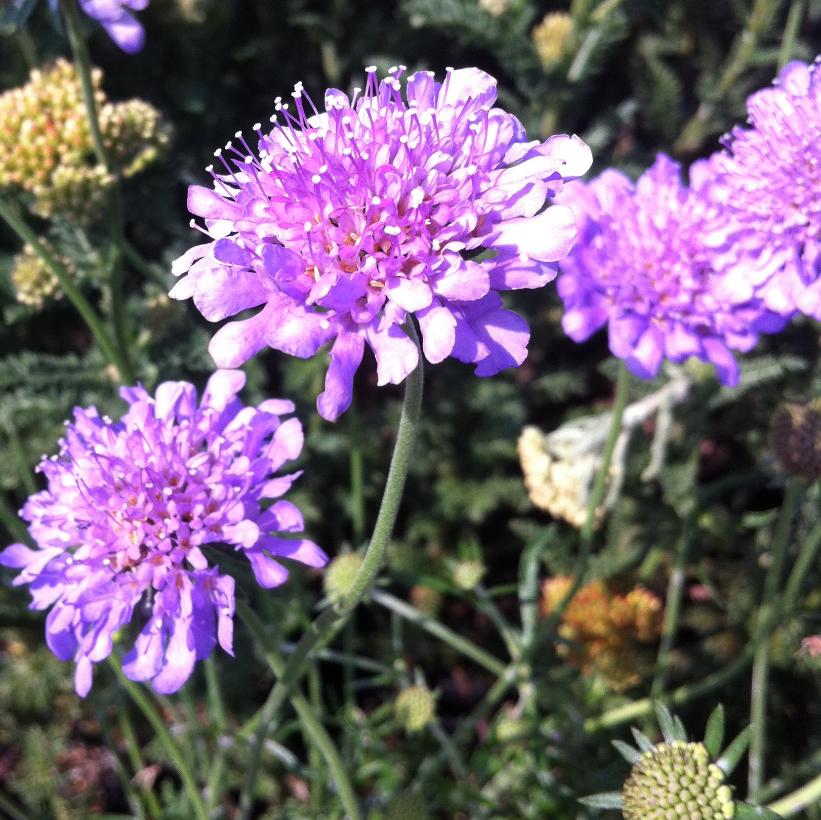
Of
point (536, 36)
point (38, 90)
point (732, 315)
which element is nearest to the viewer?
point (732, 315)

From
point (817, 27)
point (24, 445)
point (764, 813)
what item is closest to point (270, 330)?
point (764, 813)

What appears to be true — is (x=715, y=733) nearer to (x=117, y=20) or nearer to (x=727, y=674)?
(x=727, y=674)

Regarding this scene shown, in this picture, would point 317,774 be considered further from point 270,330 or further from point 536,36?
point 536,36

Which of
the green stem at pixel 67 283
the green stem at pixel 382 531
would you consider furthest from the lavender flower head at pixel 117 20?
the green stem at pixel 382 531

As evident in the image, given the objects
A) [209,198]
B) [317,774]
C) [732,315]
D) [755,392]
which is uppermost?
[209,198]

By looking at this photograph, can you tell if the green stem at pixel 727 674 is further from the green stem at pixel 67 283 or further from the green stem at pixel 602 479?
the green stem at pixel 67 283

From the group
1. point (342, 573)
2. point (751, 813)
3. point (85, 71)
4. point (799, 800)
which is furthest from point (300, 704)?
point (85, 71)

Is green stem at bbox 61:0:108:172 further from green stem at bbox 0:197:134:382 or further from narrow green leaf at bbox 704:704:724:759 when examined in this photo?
narrow green leaf at bbox 704:704:724:759
